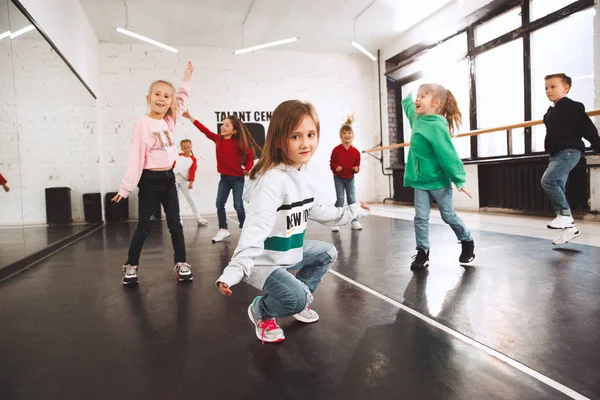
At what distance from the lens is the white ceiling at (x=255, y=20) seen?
6559 millimetres

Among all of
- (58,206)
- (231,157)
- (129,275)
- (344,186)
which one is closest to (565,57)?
(344,186)

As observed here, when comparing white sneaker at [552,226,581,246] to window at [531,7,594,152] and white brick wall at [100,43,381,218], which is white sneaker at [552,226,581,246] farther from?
white brick wall at [100,43,381,218]

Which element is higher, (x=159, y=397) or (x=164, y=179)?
(x=164, y=179)

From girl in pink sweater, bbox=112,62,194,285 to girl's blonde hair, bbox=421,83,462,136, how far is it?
5.50ft

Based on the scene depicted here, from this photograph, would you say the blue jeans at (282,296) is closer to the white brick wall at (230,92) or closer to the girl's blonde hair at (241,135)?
the girl's blonde hair at (241,135)

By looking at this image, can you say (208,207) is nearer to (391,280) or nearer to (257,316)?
(391,280)

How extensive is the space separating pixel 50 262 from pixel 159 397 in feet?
9.20

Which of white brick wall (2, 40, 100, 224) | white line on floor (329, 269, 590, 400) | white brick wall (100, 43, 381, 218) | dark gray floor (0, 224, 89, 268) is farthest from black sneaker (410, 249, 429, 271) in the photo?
white brick wall (100, 43, 381, 218)

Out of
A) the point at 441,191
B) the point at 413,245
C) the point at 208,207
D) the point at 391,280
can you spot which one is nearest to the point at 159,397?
the point at 391,280

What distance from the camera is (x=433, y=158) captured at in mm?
2764

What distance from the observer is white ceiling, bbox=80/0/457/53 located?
21.5 ft

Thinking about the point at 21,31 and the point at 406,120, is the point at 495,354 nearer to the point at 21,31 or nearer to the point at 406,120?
the point at 21,31

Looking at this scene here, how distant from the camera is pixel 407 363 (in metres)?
1.35

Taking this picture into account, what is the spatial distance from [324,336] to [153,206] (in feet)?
5.00
